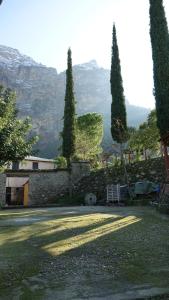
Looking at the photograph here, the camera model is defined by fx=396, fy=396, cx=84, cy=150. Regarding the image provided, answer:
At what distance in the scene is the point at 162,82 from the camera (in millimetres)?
22531

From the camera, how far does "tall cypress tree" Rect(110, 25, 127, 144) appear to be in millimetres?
29328

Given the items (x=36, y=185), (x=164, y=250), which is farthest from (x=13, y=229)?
(x=36, y=185)

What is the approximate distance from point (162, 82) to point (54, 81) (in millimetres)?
179522

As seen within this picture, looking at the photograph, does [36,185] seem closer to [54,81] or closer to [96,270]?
[96,270]

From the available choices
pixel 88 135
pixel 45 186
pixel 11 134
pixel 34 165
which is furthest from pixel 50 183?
pixel 34 165

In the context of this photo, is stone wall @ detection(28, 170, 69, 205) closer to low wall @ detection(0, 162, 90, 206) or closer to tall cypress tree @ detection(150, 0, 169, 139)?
low wall @ detection(0, 162, 90, 206)

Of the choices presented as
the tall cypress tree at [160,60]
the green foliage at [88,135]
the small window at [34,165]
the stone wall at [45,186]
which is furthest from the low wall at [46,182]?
the small window at [34,165]

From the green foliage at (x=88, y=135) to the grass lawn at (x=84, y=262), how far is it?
1206 inches

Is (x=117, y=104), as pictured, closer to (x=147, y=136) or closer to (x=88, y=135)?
(x=147, y=136)

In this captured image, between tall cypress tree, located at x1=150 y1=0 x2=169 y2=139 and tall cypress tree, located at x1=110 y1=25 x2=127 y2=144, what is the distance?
20.4ft

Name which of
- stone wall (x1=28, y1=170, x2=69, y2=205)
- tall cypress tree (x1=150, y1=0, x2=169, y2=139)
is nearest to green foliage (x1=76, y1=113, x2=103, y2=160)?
stone wall (x1=28, y1=170, x2=69, y2=205)

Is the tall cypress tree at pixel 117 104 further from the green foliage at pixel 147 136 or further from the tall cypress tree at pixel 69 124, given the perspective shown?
the tall cypress tree at pixel 69 124

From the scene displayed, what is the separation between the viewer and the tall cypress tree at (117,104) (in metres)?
29.3

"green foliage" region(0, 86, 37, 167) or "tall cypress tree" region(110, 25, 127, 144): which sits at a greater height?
"tall cypress tree" region(110, 25, 127, 144)
